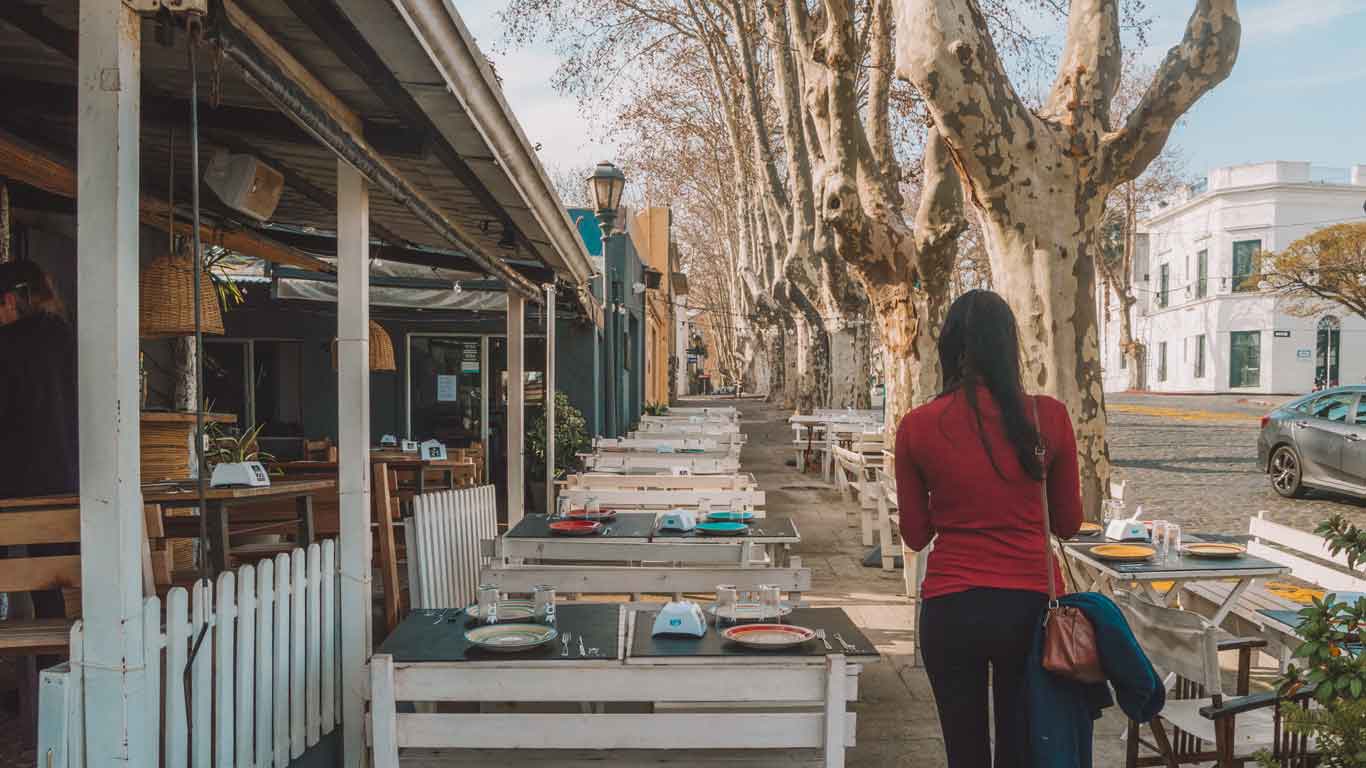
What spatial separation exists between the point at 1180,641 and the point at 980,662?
43.2 inches

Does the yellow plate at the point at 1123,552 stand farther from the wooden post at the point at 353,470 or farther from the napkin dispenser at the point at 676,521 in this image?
→ the wooden post at the point at 353,470

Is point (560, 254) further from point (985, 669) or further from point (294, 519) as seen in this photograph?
point (985, 669)

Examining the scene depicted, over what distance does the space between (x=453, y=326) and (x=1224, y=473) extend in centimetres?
1115

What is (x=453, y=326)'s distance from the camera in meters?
14.5

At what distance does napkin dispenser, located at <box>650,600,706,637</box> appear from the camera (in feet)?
11.5

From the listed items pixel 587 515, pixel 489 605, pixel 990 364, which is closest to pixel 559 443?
pixel 587 515

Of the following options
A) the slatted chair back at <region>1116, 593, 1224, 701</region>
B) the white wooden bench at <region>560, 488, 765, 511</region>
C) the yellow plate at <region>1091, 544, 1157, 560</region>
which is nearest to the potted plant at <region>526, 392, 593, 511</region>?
the white wooden bench at <region>560, 488, 765, 511</region>

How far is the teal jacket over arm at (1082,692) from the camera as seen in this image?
9.27ft

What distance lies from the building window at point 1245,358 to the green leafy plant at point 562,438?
136 feet

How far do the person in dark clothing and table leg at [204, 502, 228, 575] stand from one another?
1323 millimetres

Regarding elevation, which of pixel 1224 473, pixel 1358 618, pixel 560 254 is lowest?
pixel 1224 473

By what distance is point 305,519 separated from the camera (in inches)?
248

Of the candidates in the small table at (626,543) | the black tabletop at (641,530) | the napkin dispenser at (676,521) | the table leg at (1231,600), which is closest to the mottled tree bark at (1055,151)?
the table leg at (1231,600)

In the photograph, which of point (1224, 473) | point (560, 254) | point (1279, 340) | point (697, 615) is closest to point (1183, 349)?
point (1279, 340)
